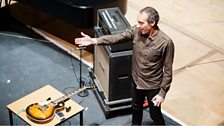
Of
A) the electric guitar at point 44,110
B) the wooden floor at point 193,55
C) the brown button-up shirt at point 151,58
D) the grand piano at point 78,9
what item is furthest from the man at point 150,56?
the grand piano at point 78,9

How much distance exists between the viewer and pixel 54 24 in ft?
19.3

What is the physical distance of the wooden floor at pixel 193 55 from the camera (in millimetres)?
4371

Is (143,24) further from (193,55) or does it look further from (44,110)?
(193,55)

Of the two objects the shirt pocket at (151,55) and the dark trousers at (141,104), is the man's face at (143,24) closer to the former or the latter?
the shirt pocket at (151,55)

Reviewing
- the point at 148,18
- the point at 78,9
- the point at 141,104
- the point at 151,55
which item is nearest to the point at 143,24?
the point at 148,18

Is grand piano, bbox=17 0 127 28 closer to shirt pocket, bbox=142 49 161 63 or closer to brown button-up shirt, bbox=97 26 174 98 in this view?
brown button-up shirt, bbox=97 26 174 98

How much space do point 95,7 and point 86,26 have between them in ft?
0.74

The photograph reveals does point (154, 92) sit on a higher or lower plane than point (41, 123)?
higher

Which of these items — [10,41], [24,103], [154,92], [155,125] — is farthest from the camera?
[10,41]

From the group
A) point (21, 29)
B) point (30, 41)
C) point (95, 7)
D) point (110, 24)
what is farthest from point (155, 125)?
point (21, 29)

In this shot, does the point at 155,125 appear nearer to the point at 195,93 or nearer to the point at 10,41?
the point at 195,93

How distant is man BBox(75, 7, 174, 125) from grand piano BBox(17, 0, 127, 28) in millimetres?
1053

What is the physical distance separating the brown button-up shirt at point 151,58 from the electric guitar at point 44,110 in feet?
2.28

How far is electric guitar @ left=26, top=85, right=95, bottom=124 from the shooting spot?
359 centimetres
